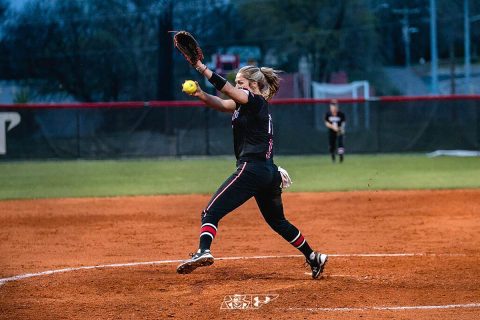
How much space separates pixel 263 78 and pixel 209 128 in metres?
23.4

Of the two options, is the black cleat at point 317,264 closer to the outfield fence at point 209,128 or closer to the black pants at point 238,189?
the black pants at point 238,189

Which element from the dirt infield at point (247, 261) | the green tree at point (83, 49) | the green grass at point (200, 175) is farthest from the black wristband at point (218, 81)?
the green tree at point (83, 49)

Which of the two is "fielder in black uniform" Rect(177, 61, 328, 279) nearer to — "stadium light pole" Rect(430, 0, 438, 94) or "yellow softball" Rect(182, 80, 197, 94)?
"yellow softball" Rect(182, 80, 197, 94)

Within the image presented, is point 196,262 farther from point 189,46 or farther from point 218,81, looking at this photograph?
point 189,46

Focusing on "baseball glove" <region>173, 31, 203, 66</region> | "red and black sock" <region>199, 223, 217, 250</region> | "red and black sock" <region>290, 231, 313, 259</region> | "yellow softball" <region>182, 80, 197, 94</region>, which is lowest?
"red and black sock" <region>290, 231, 313, 259</region>

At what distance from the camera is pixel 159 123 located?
31266mm

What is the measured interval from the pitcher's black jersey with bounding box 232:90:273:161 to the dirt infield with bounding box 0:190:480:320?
3.92ft

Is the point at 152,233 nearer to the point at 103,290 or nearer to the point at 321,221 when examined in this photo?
the point at 321,221

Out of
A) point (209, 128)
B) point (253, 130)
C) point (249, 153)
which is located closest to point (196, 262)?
point (249, 153)

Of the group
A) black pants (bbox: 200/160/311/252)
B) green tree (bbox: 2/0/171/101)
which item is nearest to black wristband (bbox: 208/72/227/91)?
black pants (bbox: 200/160/311/252)

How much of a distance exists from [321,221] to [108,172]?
12.7 meters

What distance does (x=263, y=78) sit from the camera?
7953mm

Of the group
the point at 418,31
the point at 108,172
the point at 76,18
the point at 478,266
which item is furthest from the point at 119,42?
the point at 478,266

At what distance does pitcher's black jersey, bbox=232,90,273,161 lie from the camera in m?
7.76
